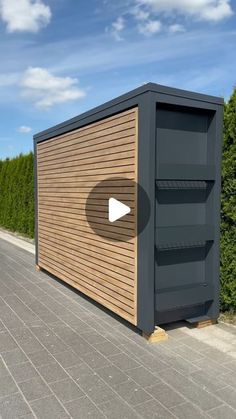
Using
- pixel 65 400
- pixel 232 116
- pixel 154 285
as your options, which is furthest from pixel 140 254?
pixel 232 116

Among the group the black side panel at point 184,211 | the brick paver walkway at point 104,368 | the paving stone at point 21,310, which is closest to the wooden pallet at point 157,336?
the brick paver walkway at point 104,368

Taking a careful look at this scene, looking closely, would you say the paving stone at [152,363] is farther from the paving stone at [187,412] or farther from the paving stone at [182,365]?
the paving stone at [187,412]

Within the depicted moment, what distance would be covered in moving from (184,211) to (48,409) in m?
2.29

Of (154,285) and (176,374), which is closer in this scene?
(176,374)

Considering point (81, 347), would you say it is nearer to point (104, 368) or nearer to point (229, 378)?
point (104, 368)

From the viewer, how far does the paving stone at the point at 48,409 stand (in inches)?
93.7

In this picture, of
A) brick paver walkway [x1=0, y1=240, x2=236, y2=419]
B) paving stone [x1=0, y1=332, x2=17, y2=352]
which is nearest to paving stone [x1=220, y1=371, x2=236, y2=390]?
brick paver walkway [x1=0, y1=240, x2=236, y2=419]

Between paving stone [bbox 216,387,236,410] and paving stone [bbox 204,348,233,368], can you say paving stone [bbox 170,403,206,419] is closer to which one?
paving stone [bbox 216,387,236,410]

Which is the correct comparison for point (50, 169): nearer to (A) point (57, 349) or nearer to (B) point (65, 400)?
(A) point (57, 349)

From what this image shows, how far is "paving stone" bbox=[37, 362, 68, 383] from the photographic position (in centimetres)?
288

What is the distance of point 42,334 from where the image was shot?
3812 millimetres

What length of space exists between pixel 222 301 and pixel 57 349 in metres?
2.00

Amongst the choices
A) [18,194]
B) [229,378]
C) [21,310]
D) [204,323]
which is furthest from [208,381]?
[18,194]

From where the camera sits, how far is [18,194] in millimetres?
12586
